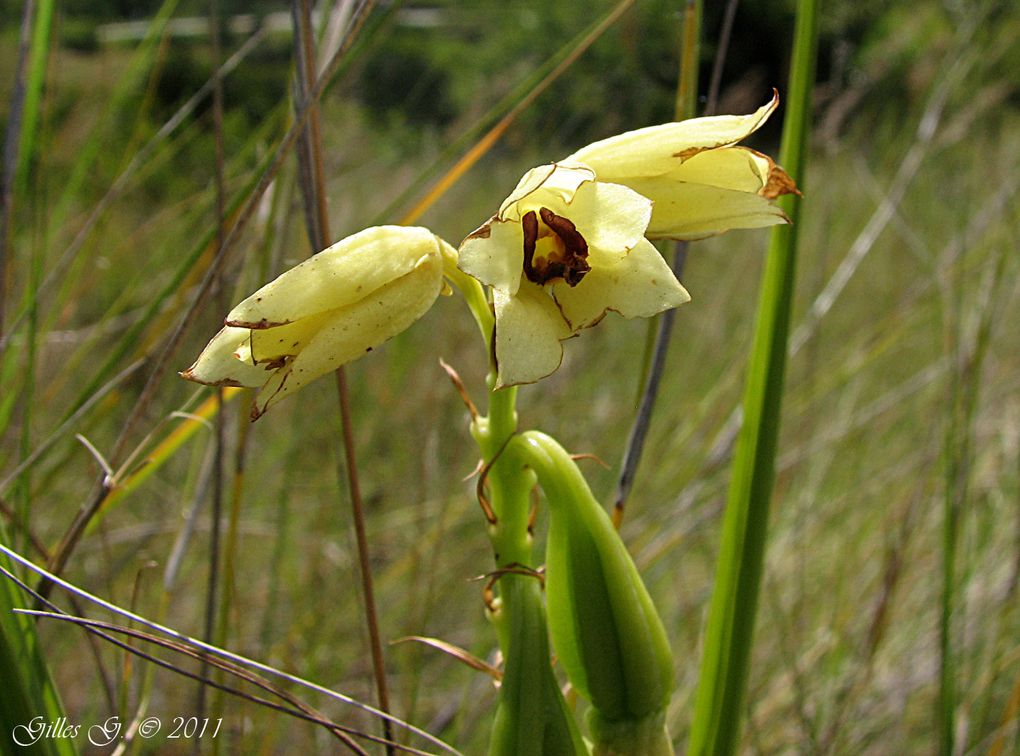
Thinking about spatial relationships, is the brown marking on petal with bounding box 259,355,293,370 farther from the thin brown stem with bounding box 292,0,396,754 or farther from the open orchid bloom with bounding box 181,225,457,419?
the thin brown stem with bounding box 292,0,396,754

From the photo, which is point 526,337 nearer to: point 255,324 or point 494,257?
point 494,257

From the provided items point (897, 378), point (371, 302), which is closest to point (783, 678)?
point (371, 302)

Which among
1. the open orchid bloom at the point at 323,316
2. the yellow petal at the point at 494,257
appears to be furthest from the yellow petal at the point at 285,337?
the yellow petal at the point at 494,257

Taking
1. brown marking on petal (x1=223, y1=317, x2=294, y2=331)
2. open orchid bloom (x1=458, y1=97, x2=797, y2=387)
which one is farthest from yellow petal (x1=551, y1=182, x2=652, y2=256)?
brown marking on petal (x1=223, y1=317, x2=294, y2=331)

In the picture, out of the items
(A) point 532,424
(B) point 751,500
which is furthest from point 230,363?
(A) point 532,424

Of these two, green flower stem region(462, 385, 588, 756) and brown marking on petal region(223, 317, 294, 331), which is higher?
brown marking on petal region(223, 317, 294, 331)

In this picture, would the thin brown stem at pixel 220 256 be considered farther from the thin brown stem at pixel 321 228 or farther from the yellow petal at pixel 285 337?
the yellow petal at pixel 285 337
